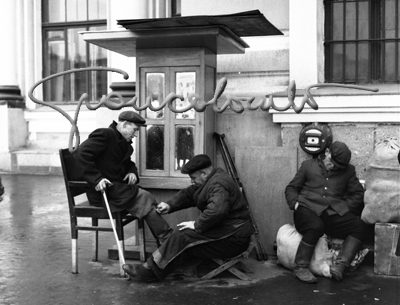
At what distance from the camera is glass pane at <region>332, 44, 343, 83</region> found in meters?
7.94

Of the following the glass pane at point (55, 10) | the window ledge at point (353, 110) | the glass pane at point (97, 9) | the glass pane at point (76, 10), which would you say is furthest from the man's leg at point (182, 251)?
the glass pane at point (55, 10)

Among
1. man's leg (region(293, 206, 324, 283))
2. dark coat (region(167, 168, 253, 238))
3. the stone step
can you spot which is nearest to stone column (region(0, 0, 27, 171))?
the stone step

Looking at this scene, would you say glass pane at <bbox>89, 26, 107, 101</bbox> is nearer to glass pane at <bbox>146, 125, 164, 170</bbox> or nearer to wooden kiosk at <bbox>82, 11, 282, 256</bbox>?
wooden kiosk at <bbox>82, 11, 282, 256</bbox>

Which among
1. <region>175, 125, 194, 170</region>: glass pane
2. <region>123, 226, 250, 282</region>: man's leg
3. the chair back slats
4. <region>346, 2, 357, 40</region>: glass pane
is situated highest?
<region>346, 2, 357, 40</region>: glass pane

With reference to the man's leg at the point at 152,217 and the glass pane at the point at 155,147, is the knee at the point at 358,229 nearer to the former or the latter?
the man's leg at the point at 152,217

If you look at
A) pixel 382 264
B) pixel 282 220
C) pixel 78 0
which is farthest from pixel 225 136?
pixel 78 0

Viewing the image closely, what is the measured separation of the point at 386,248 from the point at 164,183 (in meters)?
2.28

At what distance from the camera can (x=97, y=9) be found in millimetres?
13641

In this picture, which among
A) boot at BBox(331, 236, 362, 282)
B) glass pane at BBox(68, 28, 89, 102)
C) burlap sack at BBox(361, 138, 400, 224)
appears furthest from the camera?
glass pane at BBox(68, 28, 89, 102)

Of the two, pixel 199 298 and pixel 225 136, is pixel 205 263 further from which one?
pixel 225 136

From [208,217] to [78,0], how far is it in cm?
957

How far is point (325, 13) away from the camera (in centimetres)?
793

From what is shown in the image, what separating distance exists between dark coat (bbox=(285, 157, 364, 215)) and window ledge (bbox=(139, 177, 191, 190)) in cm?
110

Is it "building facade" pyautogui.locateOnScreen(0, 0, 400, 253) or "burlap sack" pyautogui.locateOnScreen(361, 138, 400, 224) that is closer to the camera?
"burlap sack" pyautogui.locateOnScreen(361, 138, 400, 224)
